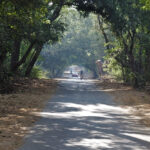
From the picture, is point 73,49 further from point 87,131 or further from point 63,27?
point 87,131

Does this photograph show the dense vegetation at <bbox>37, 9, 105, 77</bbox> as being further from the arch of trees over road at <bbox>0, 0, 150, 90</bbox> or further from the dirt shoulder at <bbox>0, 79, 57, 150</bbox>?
the dirt shoulder at <bbox>0, 79, 57, 150</bbox>

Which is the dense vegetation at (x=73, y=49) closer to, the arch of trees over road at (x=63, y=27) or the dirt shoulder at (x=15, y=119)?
the arch of trees over road at (x=63, y=27)

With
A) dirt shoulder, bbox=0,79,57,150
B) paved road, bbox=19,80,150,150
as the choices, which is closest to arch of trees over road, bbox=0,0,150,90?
dirt shoulder, bbox=0,79,57,150

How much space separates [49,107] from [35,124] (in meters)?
4.84

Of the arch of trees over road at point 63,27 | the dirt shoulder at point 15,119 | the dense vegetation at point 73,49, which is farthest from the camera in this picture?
the dense vegetation at point 73,49

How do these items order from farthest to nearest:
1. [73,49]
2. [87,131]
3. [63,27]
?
[73,49], [63,27], [87,131]

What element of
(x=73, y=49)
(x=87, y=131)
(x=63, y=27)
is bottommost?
(x=87, y=131)

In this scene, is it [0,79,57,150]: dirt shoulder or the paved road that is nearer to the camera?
the paved road

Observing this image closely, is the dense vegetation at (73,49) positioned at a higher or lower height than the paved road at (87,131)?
higher

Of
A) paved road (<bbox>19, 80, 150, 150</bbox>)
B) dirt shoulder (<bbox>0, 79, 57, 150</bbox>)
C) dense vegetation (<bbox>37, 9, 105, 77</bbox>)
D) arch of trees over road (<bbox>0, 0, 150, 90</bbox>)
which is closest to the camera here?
paved road (<bbox>19, 80, 150, 150</bbox>)

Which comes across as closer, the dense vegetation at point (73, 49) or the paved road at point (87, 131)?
the paved road at point (87, 131)

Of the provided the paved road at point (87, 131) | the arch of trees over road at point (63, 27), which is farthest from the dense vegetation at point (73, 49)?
the paved road at point (87, 131)

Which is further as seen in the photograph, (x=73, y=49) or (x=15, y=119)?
(x=73, y=49)

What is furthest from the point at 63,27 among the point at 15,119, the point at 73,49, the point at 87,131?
the point at 73,49
